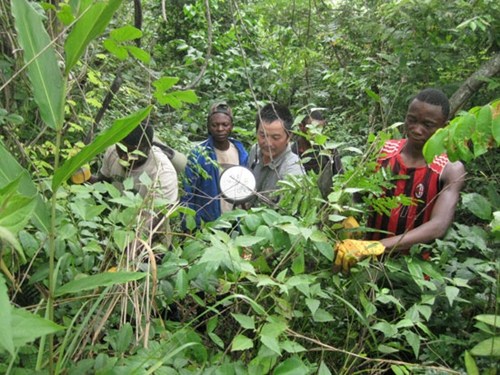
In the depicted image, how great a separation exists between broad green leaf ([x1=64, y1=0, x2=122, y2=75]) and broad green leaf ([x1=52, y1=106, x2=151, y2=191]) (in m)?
0.16

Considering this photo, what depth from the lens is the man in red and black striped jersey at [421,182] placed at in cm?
219

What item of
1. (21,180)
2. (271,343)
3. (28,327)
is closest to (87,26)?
(21,180)

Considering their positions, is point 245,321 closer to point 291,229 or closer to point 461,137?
point 291,229

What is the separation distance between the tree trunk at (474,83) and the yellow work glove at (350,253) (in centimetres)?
325

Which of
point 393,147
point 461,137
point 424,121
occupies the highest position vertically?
point 461,137

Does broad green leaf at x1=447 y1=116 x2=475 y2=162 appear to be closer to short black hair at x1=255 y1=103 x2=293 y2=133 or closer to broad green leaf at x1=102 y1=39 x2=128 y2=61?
broad green leaf at x1=102 y1=39 x2=128 y2=61

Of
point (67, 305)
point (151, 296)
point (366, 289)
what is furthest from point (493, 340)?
point (67, 305)

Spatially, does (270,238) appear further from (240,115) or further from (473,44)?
(240,115)

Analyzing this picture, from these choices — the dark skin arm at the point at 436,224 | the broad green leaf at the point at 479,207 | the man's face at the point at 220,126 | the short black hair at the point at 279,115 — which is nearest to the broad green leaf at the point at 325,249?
the dark skin arm at the point at 436,224

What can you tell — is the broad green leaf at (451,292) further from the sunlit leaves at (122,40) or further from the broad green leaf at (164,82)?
the sunlit leaves at (122,40)

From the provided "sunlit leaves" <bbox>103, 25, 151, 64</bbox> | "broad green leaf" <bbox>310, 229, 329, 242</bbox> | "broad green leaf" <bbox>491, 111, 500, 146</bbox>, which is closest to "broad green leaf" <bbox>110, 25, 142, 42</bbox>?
"sunlit leaves" <bbox>103, 25, 151, 64</bbox>

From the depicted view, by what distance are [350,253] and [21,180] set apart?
97cm

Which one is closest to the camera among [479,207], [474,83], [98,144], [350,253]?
[98,144]

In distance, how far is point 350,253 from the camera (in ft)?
5.56
